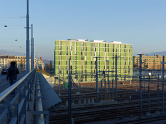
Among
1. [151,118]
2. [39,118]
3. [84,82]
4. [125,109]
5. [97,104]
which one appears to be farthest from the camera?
[84,82]

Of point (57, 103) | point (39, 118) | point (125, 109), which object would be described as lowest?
point (125, 109)

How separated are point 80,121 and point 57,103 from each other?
47.0 ft

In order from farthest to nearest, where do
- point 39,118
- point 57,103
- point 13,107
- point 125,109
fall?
point 125,109, point 39,118, point 57,103, point 13,107

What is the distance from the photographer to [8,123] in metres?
1.73

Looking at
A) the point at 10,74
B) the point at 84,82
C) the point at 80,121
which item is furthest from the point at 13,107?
the point at 84,82

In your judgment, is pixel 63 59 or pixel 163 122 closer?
pixel 163 122

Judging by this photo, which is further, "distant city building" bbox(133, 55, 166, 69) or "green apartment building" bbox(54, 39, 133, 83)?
"green apartment building" bbox(54, 39, 133, 83)

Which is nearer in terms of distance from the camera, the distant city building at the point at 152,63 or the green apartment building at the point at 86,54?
the distant city building at the point at 152,63

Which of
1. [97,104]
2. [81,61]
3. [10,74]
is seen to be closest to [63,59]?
[81,61]

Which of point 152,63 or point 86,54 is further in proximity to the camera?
point 86,54

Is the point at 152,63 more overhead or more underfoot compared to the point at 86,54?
more underfoot

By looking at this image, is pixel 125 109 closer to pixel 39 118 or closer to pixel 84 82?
pixel 39 118

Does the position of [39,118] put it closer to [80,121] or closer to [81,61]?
[80,121]

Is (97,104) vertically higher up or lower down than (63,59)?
lower down
